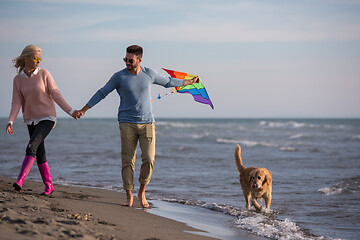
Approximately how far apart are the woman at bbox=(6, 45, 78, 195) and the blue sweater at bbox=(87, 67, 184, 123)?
1.63 feet

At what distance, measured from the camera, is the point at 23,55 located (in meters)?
5.22

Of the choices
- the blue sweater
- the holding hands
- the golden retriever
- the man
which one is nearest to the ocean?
the golden retriever

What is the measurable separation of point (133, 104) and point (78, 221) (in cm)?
168

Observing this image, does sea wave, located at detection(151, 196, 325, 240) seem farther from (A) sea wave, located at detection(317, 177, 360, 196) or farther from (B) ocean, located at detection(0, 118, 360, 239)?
(A) sea wave, located at detection(317, 177, 360, 196)

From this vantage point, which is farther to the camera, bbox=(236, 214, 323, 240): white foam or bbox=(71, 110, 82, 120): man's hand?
bbox=(71, 110, 82, 120): man's hand

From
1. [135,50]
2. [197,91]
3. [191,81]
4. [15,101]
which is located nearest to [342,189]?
[197,91]

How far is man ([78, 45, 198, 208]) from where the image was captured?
505 cm

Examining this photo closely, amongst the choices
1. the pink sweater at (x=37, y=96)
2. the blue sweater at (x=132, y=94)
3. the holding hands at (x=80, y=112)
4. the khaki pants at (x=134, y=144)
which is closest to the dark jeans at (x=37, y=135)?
the pink sweater at (x=37, y=96)

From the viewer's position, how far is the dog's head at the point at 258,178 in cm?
614

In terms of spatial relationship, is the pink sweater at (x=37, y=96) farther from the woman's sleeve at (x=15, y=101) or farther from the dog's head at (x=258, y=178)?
the dog's head at (x=258, y=178)

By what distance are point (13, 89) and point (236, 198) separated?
13.2 feet

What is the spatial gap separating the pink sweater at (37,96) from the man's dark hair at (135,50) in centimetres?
103

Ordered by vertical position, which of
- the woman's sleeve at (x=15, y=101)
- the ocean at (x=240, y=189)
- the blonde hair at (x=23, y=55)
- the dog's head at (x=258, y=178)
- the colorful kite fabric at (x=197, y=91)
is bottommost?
the ocean at (x=240, y=189)

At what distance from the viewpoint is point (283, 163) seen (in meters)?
12.9
